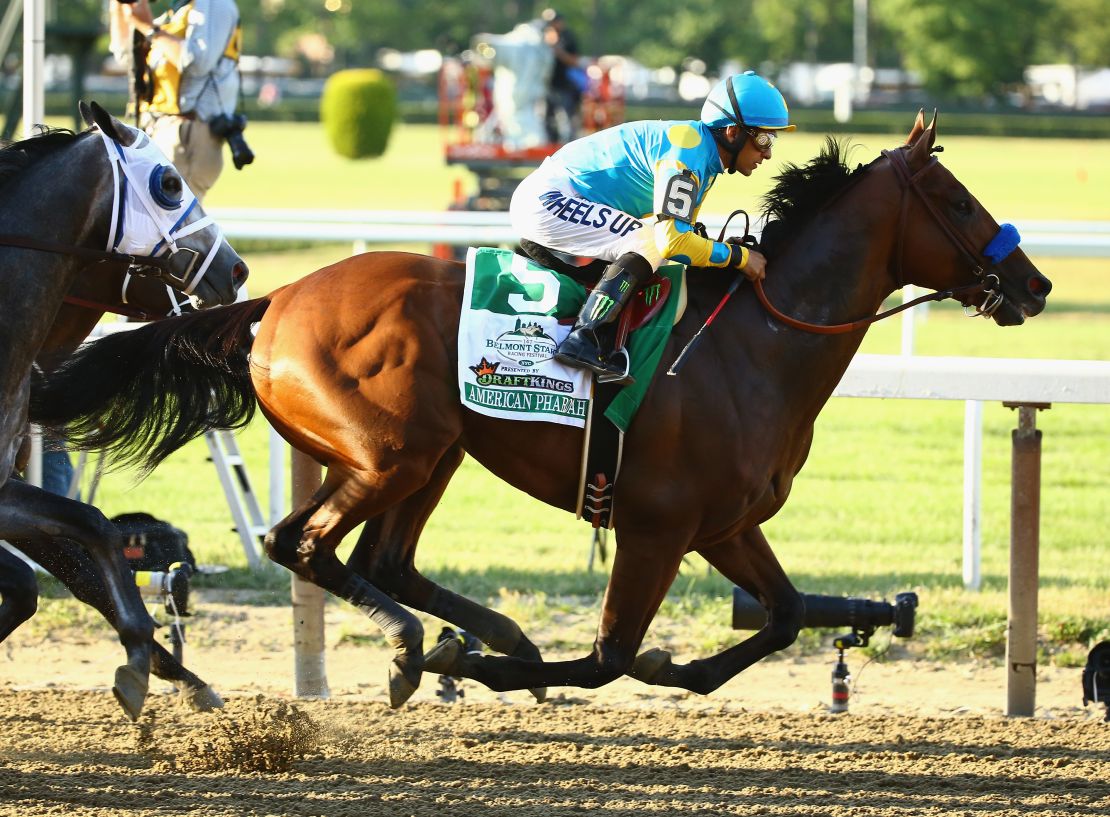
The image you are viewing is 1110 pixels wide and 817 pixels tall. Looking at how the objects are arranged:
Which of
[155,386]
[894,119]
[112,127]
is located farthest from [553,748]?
[894,119]

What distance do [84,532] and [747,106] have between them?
2.27 metres

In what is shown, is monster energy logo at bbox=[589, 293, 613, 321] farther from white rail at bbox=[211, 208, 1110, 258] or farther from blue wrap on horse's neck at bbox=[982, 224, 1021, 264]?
white rail at bbox=[211, 208, 1110, 258]

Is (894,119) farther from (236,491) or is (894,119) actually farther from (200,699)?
(200,699)

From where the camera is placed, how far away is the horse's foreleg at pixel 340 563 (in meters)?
4.39

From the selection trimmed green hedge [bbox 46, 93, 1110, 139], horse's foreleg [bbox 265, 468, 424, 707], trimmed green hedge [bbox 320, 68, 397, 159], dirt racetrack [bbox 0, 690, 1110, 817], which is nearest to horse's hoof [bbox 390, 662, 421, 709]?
horse's foreleg [bbox 265, 468, 424, 707]

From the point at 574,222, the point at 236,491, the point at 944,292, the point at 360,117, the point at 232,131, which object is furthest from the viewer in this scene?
the point at 360,117

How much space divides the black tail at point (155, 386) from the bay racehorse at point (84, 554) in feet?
0.49

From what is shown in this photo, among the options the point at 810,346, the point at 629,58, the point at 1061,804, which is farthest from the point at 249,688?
the point at 629,58

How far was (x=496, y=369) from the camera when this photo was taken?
4.27 m

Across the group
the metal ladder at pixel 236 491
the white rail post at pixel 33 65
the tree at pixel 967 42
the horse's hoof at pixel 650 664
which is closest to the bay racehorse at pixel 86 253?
the horse's hoof at pixel 650 664

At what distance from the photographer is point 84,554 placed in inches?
189

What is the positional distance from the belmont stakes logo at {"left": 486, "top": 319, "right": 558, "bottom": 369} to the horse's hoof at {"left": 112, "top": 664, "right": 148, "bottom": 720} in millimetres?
1325

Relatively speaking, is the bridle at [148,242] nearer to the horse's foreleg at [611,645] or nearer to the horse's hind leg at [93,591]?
the horse's hind leg at [93,591]

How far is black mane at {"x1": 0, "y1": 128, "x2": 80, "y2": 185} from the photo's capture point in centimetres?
422
